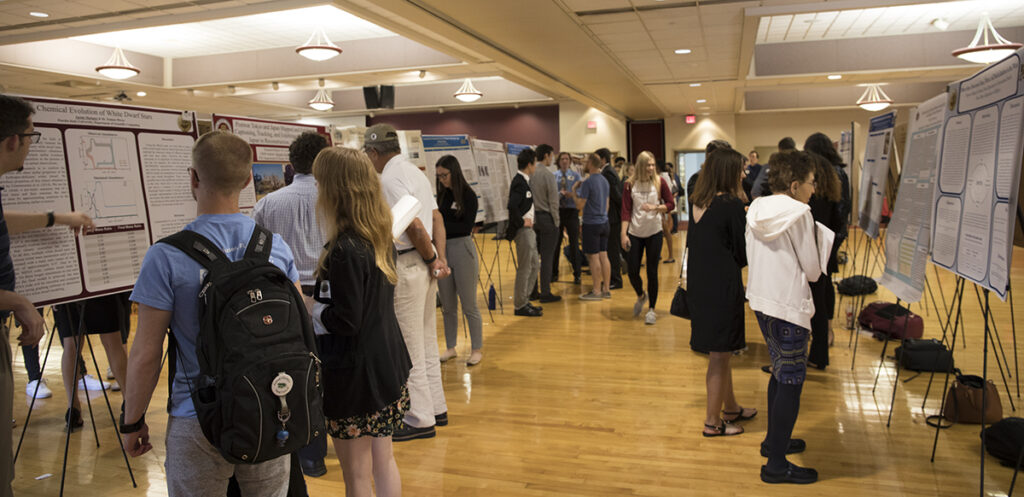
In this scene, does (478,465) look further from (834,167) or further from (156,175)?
(834,167)

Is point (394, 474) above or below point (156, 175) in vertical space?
below

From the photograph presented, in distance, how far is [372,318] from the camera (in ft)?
7.30

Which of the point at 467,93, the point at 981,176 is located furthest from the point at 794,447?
the point at 467,93

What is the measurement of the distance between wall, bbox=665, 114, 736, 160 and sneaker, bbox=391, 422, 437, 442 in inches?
608

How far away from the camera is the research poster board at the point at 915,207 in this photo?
3.22 m

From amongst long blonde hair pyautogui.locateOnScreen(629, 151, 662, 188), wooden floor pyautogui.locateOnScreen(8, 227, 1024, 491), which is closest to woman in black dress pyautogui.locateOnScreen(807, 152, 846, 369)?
wooden floor pyautogui.locateOnScreen(8, 227, 1024, 491)

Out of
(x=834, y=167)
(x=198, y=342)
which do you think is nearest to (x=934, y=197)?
(x=834, y=167)

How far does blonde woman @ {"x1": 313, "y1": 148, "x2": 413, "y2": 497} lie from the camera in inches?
85.0

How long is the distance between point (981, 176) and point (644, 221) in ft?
11.6

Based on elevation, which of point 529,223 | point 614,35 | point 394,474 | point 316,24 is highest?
point 316,24

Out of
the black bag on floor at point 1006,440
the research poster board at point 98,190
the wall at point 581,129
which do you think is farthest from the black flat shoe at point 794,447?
the wall at point 581,129

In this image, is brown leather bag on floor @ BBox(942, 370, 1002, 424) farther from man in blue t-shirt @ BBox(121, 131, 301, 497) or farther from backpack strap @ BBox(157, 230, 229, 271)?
backpack strap @ BBox(157, 230, 229, 271)

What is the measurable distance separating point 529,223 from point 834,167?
2.82m

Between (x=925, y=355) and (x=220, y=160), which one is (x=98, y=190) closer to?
(x=220, y=160)
